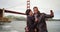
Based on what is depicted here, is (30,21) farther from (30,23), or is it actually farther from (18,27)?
(18,27)

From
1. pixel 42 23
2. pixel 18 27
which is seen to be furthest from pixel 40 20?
pixel 18 27

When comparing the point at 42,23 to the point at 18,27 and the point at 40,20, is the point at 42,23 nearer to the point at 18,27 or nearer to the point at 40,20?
the point at 40,20

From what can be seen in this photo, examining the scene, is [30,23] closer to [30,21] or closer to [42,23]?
[30,21]

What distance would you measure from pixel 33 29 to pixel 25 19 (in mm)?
183

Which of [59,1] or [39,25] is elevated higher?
[59,1]

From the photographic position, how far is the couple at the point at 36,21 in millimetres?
2306

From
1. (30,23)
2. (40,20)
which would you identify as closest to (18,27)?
(30,23)

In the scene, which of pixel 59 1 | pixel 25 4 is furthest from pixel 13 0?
pixel 59 1

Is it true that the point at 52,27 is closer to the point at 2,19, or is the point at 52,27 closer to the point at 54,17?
the point at 54,17

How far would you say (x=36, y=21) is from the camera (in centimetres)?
232

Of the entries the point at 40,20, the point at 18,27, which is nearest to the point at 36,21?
the point at 40,20

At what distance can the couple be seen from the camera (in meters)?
2.31

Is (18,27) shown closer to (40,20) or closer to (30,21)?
(30,21)

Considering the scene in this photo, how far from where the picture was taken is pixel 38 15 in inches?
91.7
